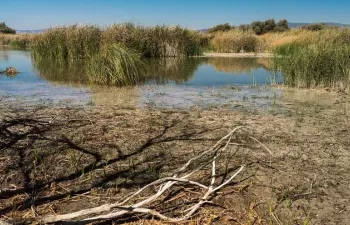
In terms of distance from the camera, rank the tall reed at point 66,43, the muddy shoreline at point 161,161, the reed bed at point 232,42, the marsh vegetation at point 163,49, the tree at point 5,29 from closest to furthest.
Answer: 1. the muddy shoreline at point 161,161
2. the marsh vegetation at point 163,49
3. the tall reed at point 66,43
4. the reed bed at point 232,42
5. the tree at point 5,29

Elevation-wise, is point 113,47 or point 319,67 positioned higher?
point 113,47

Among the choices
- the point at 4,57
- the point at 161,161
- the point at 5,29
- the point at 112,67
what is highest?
the point at 5,29

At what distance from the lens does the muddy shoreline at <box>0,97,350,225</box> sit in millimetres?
2795

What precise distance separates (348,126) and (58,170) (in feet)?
13.4

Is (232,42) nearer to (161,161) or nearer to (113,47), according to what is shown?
(113,47)

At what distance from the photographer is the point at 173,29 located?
73.5ft

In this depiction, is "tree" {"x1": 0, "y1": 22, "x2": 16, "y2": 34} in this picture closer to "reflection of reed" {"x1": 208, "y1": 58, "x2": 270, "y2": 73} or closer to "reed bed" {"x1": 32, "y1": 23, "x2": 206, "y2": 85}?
"reed bed" {"x1": 32, "y1": 23, "x2": 206, "y2": 85}

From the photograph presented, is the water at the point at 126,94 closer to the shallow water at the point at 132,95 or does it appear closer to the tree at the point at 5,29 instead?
the shallow water at the point at 132,95

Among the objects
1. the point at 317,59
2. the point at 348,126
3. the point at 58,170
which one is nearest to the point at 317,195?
the point at 58,170

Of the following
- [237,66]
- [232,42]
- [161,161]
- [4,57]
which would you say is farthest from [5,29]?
[161,161]

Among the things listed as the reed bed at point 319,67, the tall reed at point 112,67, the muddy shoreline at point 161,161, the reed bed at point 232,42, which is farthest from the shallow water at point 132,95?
the reed bed at point 232,42

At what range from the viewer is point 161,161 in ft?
12.1

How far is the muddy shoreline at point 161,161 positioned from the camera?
110 inches

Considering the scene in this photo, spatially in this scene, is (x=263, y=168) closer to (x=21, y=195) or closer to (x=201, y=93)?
(x=21, y=195)
